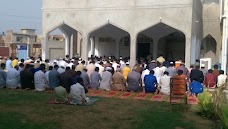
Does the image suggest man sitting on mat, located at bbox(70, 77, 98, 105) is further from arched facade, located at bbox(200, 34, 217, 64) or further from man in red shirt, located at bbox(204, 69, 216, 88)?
arched facade, located at bbox(200, 34, 217, 64)

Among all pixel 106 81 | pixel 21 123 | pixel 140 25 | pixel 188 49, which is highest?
pixel 140 25

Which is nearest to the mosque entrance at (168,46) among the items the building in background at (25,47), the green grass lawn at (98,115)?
the building in background at (25,47)

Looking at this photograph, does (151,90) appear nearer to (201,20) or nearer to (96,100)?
(96,100)

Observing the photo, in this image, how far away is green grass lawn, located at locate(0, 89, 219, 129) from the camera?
6895 millimetres

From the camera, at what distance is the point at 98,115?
25.5 feet

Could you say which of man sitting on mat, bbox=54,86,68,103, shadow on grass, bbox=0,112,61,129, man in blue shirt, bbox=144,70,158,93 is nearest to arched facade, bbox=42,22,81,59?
man in blue shirt, bbox=144,70,158,93

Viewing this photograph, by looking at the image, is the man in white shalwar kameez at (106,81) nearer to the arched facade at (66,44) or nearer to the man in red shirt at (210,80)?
the man in red shirt at (210,80)

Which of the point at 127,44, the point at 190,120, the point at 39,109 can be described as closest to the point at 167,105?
the point at 190,120

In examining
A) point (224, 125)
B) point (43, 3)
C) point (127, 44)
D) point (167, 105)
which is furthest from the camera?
point (127, 44)

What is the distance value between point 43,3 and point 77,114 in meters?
12.0

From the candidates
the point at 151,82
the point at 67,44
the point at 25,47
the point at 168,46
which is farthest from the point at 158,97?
the point at 168,46

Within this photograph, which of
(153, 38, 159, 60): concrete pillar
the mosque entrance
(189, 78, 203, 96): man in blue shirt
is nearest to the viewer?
(189, 78, 203, 96): man in blue shirt

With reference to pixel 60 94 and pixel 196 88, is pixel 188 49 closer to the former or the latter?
pixel 196 88

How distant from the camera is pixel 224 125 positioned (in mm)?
4973
